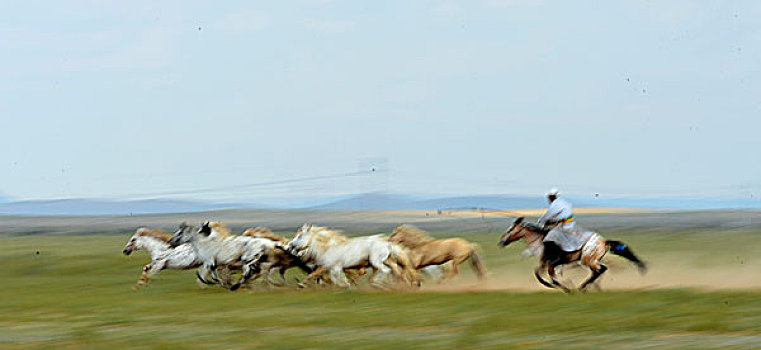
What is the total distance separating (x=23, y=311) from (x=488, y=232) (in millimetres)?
53682

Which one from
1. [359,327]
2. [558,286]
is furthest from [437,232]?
[359,327]

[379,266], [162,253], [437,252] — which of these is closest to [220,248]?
[162,253]

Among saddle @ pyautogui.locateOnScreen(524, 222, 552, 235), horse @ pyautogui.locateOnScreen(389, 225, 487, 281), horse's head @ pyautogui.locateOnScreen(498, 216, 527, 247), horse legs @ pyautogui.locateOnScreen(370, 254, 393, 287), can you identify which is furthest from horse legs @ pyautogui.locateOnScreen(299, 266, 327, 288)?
saddle @ pyautogui.locateOnScreen(524, 222, 552, 235)

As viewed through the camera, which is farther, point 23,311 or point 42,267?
point 42,267

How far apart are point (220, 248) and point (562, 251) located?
285 inches

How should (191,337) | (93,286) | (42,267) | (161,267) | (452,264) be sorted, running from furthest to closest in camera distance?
(42,267) < (93,286) < (161,267) < (452,264) < (191,337)

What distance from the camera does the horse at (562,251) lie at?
23.2m

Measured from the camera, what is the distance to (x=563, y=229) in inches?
919

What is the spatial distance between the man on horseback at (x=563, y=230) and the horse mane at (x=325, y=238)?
4.41 metres

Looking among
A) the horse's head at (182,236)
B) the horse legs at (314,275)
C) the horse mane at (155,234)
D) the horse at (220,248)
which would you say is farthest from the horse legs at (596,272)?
the horse mane at (155,234)

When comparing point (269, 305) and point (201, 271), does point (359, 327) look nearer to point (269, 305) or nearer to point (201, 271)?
point (269, 305)

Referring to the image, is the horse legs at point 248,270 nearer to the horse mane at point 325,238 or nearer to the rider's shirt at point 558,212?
the horse mane at point 325,238

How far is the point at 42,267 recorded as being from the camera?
1603 inches

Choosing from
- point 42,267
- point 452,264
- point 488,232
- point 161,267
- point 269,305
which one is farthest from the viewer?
point 488,232
